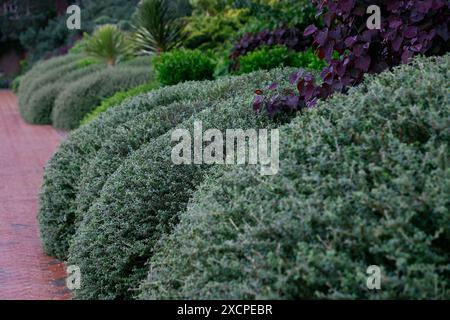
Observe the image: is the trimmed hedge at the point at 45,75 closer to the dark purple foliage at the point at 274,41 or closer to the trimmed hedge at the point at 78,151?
the dark purple foliage at the point at 274,41

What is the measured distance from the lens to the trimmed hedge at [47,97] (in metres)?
18.3

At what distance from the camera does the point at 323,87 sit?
5.34 meters

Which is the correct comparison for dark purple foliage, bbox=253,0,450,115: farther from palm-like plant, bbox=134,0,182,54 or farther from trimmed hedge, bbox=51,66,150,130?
palm-like plant, bbox=134,0,182,54

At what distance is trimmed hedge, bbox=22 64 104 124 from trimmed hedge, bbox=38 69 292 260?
10.6 meters

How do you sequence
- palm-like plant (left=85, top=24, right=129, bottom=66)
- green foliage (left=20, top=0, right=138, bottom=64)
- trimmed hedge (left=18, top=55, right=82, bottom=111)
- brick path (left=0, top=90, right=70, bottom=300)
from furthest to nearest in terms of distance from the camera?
green foliage (left=20, top=0, right=138, bottom=64), trimmed hedge (left=18, top=55, right=82, bottom=111), palm-like plant (left=85, top=24, right=129, bottom=66), brick path (left=0, top=90, right=70, bottom=300)

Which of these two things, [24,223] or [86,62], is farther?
[86,62]

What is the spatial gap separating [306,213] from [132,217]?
2146 millimetres

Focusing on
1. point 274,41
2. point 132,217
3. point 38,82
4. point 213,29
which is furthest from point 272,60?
point 38,82

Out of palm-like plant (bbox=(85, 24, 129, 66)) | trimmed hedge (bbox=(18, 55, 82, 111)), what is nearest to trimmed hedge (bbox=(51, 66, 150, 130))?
palm-like plant (bbox=(85, 24, 129, 66))

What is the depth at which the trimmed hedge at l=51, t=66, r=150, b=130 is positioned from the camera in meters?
15.8

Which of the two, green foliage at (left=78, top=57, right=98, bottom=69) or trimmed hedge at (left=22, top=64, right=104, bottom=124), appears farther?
green foliage at (left=78, top=57, right=98, bottom=69)

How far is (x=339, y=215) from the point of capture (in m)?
3.30
